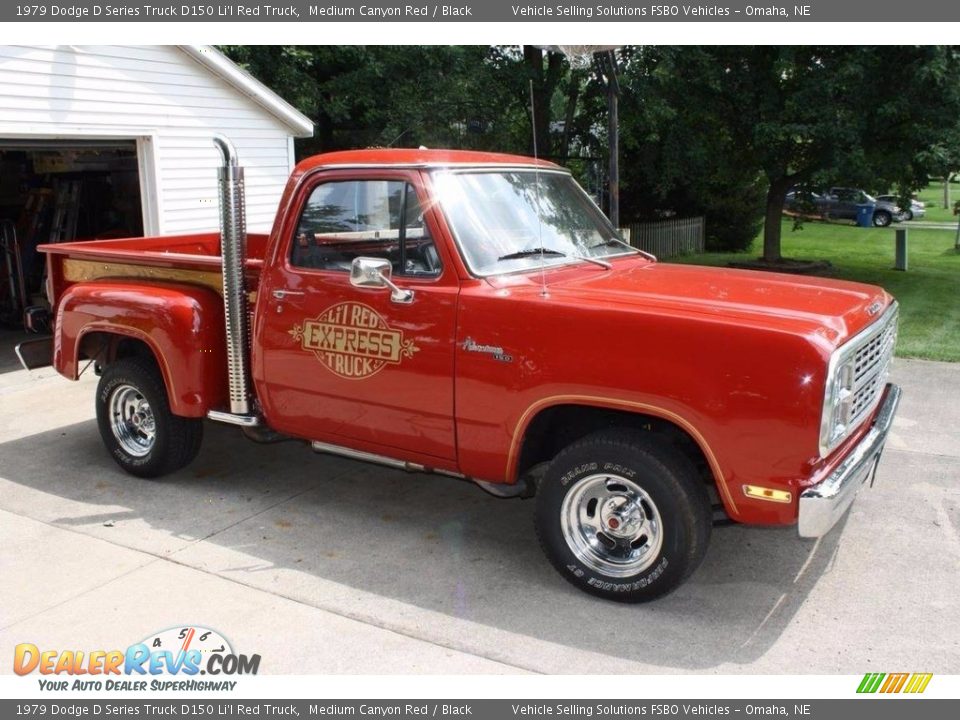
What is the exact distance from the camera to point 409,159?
4.78 metres

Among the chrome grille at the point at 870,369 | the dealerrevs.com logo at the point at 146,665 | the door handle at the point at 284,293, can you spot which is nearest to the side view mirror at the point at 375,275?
the door handle at the point at 284,293

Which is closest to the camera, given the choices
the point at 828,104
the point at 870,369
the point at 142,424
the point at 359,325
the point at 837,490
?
the point at 837,490

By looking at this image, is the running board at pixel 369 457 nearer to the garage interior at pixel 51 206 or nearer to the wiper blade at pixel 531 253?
the wiper blade at pixel 531 253

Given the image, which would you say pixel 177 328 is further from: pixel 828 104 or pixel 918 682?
pixel 828 104

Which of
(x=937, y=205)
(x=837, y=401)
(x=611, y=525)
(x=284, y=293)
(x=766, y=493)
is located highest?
(x=937, y=205)

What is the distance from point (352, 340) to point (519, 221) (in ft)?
3.71

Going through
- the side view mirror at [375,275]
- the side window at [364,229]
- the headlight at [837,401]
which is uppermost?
the side window at [364,229]

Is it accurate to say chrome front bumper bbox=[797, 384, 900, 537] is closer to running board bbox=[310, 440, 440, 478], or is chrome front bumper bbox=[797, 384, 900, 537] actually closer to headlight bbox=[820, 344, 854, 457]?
headlight bbox=[820, 344, 854, 457]

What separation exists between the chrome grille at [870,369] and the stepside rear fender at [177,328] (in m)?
3.68

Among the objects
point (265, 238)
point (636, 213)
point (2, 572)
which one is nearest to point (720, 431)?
point (2, 572)

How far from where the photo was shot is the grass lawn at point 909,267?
1050 cm

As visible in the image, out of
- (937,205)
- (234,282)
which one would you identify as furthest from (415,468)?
(937,205)

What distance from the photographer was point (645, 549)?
13.7 ft

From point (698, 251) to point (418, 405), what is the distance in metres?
19.2
